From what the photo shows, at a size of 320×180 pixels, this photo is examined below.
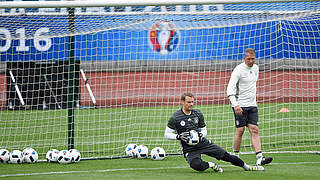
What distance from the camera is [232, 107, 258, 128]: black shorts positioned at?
8164 mm

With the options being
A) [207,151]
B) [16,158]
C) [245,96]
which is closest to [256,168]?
[207,151]

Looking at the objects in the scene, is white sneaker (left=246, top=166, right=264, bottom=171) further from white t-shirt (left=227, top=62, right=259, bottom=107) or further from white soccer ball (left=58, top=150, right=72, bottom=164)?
white soccer ball (left=58, top=150, right=72, bottom=164)

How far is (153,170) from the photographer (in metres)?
7.50

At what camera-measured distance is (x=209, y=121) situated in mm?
14227

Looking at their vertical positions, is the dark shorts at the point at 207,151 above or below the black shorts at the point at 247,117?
below

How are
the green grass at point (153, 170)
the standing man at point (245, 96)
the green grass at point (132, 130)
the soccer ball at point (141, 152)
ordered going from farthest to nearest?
the green grass at point (132, 130)
the soccer ball at point (141, 152)
the standing man at point (245, 96)
the green grass at point (153, 170)

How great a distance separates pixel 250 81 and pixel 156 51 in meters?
11.4

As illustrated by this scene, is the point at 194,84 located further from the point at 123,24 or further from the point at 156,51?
the point at 123,24

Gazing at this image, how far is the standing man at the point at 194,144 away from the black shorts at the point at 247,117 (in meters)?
0.93

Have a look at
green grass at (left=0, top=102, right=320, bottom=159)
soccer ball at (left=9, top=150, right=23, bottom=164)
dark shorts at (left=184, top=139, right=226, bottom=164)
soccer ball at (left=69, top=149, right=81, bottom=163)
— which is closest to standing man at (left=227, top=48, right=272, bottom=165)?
dark shorts at (left=184, top=139, right=226, bottom=164)

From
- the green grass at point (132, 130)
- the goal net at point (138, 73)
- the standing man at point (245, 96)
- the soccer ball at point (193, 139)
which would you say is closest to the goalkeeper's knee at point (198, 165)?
the soccer ball at point (193, 139)

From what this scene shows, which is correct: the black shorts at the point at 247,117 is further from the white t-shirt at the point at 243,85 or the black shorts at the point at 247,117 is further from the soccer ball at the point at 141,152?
the soccer ball at the point at 141,152

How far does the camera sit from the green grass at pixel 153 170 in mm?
6898

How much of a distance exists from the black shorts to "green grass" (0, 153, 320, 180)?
26.6 inches
